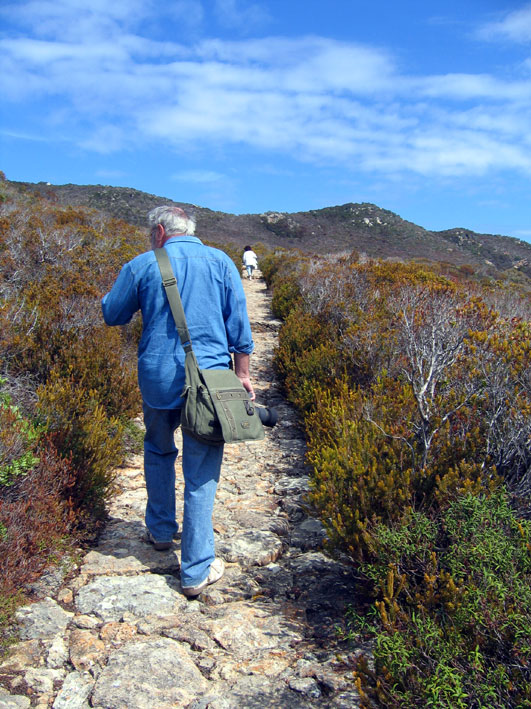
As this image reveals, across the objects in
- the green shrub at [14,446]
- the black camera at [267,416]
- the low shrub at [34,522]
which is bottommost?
the low shrub at [34,522]

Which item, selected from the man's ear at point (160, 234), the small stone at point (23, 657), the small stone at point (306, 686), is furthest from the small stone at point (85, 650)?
the man's ear at point (160, 234)

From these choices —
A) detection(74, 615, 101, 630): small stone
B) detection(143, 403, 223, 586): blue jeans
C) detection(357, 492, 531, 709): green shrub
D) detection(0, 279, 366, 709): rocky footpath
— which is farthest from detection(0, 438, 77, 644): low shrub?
detection(357, 492, 531, 709): green shrub

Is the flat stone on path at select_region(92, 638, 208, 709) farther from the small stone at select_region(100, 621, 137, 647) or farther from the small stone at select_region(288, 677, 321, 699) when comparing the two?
the small stone at select_region(288, 677, 321, 699)

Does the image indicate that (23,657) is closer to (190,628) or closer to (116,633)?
(116,633)

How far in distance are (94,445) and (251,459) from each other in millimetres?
1704

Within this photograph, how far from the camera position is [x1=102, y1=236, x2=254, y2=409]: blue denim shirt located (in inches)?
102

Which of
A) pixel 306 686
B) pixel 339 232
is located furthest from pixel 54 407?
pixel 339 232

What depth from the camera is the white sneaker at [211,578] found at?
2.75m

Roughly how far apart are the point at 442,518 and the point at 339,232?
55.9m

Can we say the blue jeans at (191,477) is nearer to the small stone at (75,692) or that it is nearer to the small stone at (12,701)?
the small stone at (75,692)

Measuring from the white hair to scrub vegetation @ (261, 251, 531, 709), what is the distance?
1420 millimetres

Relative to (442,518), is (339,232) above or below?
above

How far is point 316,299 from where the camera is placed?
8.90 meters

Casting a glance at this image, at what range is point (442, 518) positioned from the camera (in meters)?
2.57
